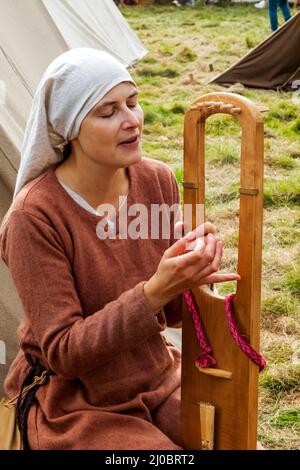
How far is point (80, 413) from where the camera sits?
1716mm

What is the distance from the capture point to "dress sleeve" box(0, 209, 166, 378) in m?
1.59

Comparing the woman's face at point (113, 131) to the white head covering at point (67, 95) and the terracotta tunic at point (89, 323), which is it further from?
the terracotta tunic at point (89, 323)

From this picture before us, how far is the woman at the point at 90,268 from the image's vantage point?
1.60 metres

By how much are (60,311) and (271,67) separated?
633 centimetres

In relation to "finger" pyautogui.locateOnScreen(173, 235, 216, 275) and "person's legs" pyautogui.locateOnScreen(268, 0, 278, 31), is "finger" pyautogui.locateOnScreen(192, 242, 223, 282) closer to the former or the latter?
"finger" pyautogui.locateOnScreen(173, 235, 216, 275)

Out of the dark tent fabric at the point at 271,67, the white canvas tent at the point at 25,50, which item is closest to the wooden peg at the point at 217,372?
the white canvas tent at the point at 25,50

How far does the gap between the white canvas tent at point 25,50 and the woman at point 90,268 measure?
524 millimetres

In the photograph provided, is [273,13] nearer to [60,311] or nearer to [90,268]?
[90,268]

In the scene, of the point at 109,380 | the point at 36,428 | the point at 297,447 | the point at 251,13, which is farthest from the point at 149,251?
the point at 251,13

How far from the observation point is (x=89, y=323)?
1.62m

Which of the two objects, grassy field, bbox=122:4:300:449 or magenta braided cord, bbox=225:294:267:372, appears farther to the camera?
grassy field, bbox=122:4:300:449

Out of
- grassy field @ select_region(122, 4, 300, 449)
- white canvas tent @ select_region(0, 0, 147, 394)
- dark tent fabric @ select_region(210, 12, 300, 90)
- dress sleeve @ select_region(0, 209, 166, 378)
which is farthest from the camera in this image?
dark tent fabric @ select_region(210, 12, 300, 90)

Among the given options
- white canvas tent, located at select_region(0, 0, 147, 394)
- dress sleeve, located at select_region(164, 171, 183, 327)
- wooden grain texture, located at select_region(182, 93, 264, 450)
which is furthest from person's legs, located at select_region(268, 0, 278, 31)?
wooden grain texture, located at select_region(182, 93, 264, 450)

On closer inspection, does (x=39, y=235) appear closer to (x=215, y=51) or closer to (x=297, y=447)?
(x=297, y=447)
